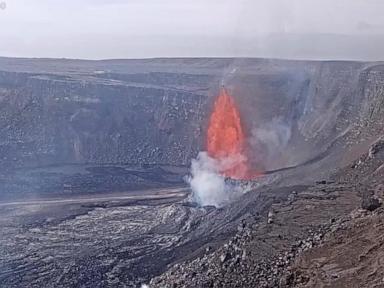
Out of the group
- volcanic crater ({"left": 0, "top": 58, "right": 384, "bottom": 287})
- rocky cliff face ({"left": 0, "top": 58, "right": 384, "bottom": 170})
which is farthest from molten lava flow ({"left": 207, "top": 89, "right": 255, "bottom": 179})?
rocky cliff face ({"left": 0, "top": 58, "right": 384, "bottom": 170})

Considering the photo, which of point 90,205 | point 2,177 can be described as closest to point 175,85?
point 2,177

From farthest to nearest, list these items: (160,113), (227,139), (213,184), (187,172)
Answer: (160,113), (227,139), (187,172), (213,184)

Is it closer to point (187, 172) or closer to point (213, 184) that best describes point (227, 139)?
point (187, 172)

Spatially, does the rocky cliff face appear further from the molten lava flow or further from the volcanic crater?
the molten lava flow

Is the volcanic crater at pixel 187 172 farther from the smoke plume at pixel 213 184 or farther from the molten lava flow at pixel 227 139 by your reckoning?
the smoke plume at pixel 213 184

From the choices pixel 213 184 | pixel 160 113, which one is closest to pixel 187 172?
pixel 160 113

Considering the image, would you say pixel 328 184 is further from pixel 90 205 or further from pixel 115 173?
pixel 115 173

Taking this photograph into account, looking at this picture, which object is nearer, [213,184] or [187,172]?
[213,184]

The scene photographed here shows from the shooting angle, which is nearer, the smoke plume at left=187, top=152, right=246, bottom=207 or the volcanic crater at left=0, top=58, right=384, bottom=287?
the volcanic crater at left=0, top=58, right=384, bottom=287

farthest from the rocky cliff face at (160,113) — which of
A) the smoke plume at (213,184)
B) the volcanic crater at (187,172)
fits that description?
the smoke plume at (213,184)
